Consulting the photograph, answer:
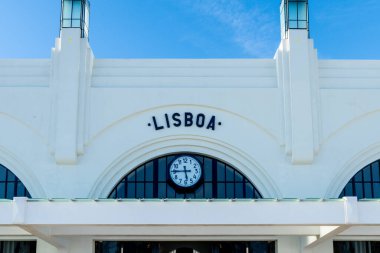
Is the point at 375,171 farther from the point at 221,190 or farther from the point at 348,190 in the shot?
the point at 221,190

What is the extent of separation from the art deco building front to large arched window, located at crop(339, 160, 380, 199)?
4 centimetres

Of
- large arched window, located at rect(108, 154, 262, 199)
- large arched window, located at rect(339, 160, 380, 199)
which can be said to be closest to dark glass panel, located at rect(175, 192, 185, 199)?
large arched window, located at rect(108, 154, 262, 199)

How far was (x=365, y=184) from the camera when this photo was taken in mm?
25531

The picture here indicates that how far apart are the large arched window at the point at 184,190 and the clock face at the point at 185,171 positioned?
0.17 meters

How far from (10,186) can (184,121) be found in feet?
23.0

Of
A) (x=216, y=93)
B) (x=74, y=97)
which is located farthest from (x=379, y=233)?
(x=74, y=97)

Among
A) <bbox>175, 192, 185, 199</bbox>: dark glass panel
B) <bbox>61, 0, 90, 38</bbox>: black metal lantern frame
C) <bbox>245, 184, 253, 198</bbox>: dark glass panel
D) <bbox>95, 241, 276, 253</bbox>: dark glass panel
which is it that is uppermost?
<bbox>61, 0, 90, 38</bbox>: black metal lantern frame

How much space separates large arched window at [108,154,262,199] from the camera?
2523 cm

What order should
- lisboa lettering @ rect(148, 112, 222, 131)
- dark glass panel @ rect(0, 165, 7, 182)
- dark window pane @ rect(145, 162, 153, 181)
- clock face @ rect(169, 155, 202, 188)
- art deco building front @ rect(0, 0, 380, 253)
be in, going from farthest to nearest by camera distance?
lisboa lettering @ rect(148, 112, 222, 131) < dark window pane @ rect(145, 162, 153, 181) < dark glass panel @ rect(0, 165, 7, 182) < clock face @ rect(169, 155, 202, 188) < art deco building front @ rect(0, 0, 380, 253)

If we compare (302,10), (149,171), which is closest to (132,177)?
(149,171)

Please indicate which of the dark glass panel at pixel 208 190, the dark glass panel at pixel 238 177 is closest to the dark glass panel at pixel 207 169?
the dark glass panel at pixel 208 190

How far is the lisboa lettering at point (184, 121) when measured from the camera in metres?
25.5

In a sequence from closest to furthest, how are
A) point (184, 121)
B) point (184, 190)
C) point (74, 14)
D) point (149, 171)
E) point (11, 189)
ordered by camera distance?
point (184, 190)
point (11, 189)
point (149, 171)
point (184, 121)
point (74, 14)

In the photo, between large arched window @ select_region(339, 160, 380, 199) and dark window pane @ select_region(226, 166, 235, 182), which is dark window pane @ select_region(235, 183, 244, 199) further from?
large arched window @ select_region(339, 160, 380, 199)
